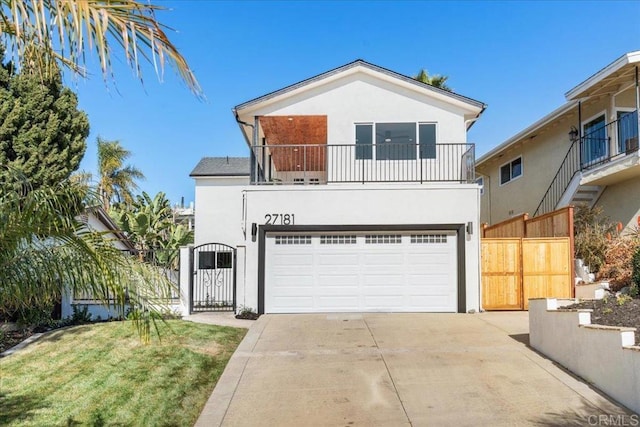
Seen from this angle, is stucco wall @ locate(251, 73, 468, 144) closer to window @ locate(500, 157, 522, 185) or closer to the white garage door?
the white garage door

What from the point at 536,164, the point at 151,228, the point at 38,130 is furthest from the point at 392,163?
the point at 151,228

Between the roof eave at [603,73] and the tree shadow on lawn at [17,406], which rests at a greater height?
the roof eave at [603,73]

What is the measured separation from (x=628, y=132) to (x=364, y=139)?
25.7ft

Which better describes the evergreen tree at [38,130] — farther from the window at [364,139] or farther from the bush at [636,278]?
the bush at [636,278]

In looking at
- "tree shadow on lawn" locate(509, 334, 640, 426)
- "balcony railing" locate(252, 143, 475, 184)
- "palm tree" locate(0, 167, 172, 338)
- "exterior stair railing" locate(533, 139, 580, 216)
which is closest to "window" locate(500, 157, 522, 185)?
"exterior stair railing" locate(533, 139, 580, 216)

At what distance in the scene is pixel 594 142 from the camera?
15.3 meters

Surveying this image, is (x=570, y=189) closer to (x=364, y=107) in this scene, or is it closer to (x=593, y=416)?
(x=364, y=107)

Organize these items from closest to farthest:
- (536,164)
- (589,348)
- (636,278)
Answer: (589,348)
(636,278)
(536,164)

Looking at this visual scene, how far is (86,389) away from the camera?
726 cm

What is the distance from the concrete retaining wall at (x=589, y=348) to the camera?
568 centimetres

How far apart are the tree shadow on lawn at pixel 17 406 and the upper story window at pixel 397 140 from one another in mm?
10694

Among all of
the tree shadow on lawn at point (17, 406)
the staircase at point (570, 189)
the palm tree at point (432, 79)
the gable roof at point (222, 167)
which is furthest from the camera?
the palm tree at point (432, 79)

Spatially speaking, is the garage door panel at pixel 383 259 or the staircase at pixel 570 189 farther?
the staircase at pixel 570 189

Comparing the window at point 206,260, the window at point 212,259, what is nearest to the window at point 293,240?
the window at point 212,259
